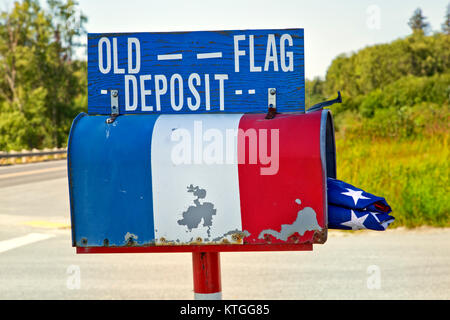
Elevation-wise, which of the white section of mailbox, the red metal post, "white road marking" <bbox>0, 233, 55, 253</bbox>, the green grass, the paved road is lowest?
the paved road

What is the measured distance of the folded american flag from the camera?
7.08 ft

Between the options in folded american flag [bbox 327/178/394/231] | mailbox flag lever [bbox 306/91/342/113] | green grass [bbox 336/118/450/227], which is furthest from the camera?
green grass [bbox 336/118/450/227]

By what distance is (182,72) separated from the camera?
2.24 m

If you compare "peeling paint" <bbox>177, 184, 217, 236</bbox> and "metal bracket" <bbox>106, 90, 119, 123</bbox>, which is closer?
"peeling paint" <bbox>177, 184, 217, 236</bbox>

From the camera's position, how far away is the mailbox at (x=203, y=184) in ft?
6.77

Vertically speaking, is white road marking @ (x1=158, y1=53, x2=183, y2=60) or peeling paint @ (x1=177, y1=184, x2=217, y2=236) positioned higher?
white road marking @ (x1=158, y1=53, x2=183, y2=60)

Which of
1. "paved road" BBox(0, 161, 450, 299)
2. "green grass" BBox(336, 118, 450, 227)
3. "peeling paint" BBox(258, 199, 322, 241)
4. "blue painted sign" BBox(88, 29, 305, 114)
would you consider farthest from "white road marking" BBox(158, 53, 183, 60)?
"green grass" BBox(336, 118, 450, 227)

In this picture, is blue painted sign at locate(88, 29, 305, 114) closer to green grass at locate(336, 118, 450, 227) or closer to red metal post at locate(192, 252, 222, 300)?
red metal post at locate(192, 252, 222, 300)

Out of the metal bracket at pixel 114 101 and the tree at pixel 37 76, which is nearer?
the metal bracket at pixel 114 101

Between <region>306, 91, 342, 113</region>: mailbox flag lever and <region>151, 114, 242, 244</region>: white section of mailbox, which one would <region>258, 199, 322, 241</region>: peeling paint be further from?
<region>306, 91, 342, 113</region>: mailbox flag lever

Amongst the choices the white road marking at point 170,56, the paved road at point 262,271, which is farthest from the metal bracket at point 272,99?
the paved road at point 262,271

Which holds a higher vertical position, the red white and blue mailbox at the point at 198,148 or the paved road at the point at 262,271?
the red white and blue mailbox at the point at 198,148

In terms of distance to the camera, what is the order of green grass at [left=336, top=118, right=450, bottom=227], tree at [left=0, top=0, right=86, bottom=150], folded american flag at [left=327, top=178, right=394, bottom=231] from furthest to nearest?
tree at [left=0, top=0, right=86, bottom=150] → green grass at [left=336, top=118, right=450, bottom=227] → folded american flag at [left=327, top=178, right=394, bottom=231]

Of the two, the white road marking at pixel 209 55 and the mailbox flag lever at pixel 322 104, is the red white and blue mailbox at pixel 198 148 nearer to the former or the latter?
the white road marking at pixel 209 55
